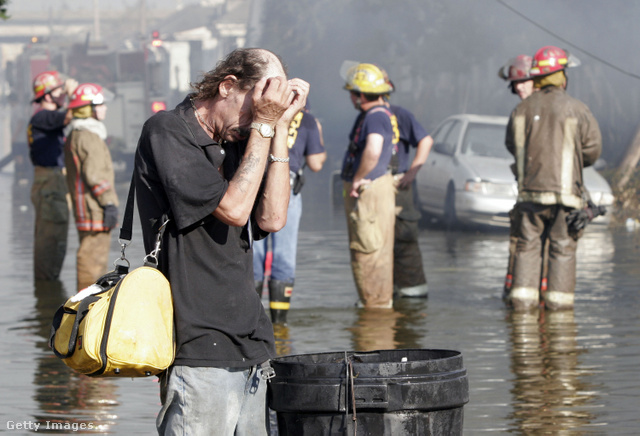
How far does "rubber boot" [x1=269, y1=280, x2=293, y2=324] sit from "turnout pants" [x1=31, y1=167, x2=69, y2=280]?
3626mm

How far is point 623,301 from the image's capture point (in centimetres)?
985

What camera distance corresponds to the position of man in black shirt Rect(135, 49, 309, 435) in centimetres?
350

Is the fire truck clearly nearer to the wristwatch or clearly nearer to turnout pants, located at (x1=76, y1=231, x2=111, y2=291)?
turnout pants, located at (x1=76, y1=231, x2=111, y2=291)

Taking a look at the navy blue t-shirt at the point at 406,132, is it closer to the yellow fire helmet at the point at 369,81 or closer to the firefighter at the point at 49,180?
the yellow fire helmet at the point at 369,81

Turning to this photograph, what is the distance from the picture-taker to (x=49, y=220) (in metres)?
11.5

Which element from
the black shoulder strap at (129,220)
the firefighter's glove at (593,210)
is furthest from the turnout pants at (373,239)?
the black shoulder strap at (129,220)

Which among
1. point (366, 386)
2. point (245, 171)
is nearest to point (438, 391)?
point (366, 386)

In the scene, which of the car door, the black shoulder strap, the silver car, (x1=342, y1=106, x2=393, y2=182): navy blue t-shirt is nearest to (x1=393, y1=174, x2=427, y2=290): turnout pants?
(x1=342, y1=106, x2=393, y2=182): navy blue t-shirt

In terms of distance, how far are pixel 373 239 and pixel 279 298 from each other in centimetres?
A: 109

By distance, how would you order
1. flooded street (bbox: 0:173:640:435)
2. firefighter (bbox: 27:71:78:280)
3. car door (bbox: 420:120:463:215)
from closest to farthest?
flooded street (bbox: 0:173:640:435) < firefighter (bbox: 27:71:78:280) < car door (bbox: 420:120:463:215)

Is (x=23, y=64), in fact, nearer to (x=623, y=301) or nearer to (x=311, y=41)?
(x=311, y=41)

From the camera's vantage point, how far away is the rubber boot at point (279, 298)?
8617 mm

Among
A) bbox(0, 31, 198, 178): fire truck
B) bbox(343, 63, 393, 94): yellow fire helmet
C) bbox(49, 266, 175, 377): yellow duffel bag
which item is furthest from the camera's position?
bbox(0, 31, 198, 178): fire truck

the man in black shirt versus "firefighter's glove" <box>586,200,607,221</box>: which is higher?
the man in black shirt
